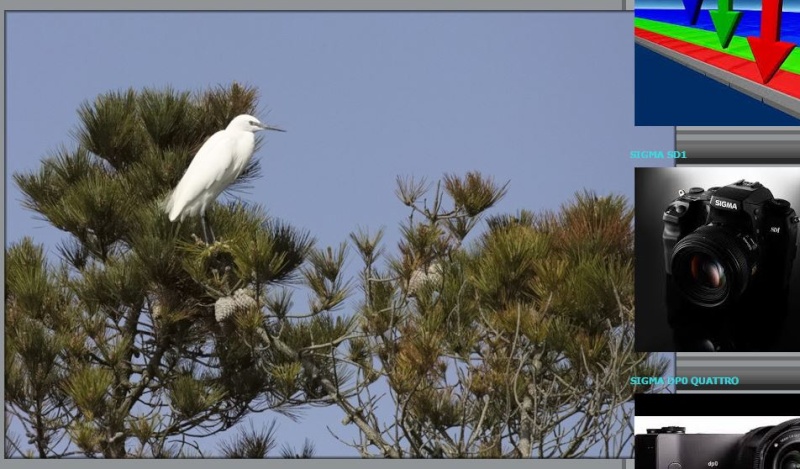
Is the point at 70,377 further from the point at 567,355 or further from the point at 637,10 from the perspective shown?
the point at 637,10

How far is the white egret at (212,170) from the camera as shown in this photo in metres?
3.00

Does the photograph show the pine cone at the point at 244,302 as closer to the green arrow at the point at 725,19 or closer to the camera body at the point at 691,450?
the camera body at the point at 691,450

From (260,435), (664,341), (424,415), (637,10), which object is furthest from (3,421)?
(637,10)

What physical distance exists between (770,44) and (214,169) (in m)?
1.44

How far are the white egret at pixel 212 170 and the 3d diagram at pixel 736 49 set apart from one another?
114 centimetres

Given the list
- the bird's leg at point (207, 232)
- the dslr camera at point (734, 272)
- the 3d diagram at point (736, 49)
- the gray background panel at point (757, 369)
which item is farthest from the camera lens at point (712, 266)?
the bird's leg at point (207, 232)

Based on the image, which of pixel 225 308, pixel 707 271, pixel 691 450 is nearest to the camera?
pixel 691 450

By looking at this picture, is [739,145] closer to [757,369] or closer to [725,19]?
[725,19]

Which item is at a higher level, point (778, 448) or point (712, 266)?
point (712, 266)

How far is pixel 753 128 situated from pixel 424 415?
1008mm

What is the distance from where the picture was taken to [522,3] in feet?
8.96

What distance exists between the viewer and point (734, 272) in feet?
7.82

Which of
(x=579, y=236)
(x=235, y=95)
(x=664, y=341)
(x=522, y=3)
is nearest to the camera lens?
(x=664, y=341)

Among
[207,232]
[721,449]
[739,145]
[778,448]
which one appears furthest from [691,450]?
[207,232]
